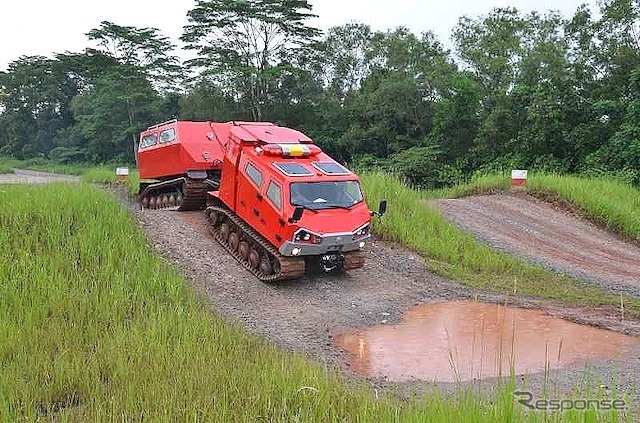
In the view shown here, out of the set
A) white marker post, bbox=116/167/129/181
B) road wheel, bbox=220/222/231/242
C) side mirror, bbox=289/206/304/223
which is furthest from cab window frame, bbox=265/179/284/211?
white marker post, bbox=116/167/129/181

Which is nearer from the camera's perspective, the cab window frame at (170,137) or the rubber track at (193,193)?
the rubber track at (193,193)

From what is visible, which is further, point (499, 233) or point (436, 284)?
point (499, 233)

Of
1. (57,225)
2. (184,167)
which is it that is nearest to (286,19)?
(184,167)

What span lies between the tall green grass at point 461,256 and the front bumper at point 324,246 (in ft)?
7.27

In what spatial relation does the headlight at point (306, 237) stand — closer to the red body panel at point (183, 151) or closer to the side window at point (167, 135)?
the red body panel at point (183, 151)

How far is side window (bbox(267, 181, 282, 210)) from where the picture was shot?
1059 cm

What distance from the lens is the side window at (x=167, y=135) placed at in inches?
620

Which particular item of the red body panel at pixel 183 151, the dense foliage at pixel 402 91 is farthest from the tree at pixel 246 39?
the red body panel at pixel 183 151

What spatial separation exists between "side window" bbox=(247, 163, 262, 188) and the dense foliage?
14797 mm

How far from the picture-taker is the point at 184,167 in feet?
50.1

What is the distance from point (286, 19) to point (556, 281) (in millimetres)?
25941

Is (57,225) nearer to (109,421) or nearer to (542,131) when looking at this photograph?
(109,421)

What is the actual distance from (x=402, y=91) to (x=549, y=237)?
63.9 ft

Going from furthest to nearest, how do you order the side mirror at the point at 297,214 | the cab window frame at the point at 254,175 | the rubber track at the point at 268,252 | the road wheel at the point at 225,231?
the road wheel at the point at 225,231
the cab window frame at the point at 254,175
the rubber track at the point at 268,252
the side mirror at the point at 297,214
